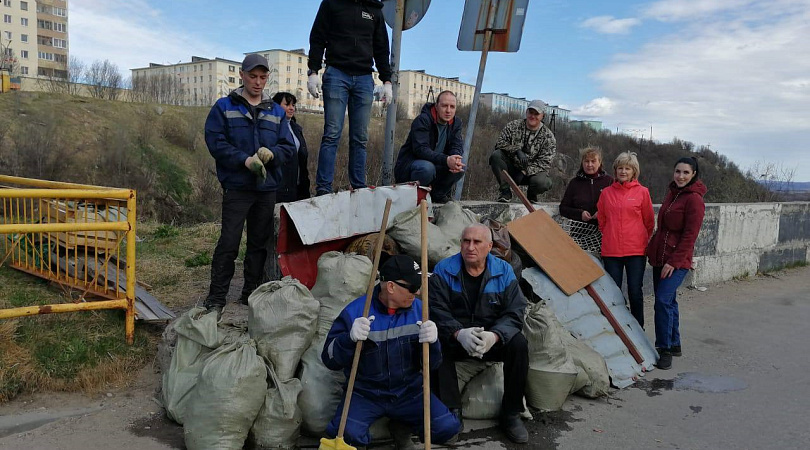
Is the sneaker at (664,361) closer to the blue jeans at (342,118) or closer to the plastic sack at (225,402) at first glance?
the blue jeans at (342,118)

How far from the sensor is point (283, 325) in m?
3.34

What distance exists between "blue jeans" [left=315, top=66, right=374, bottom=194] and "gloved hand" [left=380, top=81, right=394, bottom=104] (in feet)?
0.42

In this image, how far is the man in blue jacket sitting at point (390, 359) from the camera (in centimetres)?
285

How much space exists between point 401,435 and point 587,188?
319 centimetres

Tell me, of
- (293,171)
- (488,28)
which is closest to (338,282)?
(293,171)

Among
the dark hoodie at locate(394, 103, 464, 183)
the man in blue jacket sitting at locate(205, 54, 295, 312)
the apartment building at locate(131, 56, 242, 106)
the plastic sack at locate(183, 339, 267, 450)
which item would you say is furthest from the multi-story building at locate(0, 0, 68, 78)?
the plastic sack at locate(183, 339, 267, 450)

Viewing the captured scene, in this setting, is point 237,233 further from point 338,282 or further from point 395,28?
point 395,28

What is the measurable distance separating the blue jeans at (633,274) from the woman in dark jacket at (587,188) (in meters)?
0.55

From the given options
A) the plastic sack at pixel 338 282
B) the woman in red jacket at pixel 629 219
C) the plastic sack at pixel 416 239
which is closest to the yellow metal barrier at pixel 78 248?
the plastic sack at pixel 338 282

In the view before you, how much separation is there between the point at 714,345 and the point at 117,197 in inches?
189

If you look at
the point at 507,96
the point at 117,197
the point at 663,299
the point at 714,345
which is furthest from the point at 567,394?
the point at 507,96

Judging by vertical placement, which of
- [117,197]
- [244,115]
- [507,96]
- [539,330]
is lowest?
[539,330]

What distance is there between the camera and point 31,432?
2953mm

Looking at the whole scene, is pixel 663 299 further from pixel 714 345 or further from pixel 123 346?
pixel 123 346
